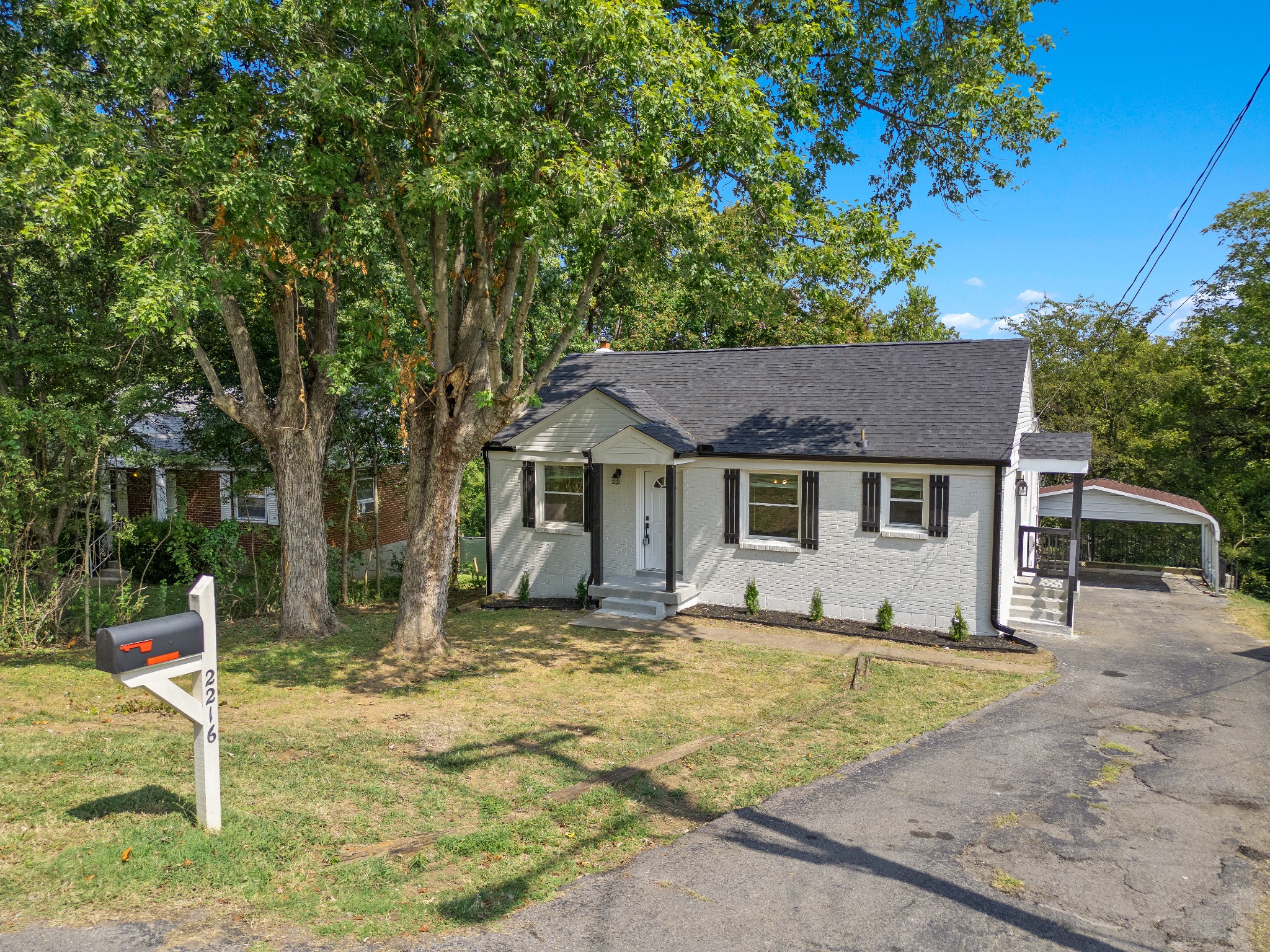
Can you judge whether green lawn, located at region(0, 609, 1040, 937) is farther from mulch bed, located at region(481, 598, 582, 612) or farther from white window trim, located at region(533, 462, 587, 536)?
white window trim, located at region(533, 462, 587, 536)

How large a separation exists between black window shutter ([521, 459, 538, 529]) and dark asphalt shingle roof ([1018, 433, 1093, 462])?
33.3 ft

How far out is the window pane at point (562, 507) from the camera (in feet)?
56.5

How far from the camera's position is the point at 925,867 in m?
5.76

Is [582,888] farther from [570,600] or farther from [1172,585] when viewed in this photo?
[1172,585]

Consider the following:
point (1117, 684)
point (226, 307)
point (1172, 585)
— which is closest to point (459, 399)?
point (226, 307)

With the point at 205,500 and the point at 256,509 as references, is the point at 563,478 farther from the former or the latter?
the point at 205,500

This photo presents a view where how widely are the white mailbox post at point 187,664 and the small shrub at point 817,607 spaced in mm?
11295

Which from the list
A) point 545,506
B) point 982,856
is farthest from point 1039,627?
point 545,506

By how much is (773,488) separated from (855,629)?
3117mm

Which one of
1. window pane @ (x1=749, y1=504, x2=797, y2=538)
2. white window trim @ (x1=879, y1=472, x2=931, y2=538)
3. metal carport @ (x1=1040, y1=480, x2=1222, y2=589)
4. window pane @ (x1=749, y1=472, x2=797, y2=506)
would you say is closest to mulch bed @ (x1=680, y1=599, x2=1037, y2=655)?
window pane @ (x1=749, y1=504, x2=797, y2=538)

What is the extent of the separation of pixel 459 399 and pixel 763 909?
847cm

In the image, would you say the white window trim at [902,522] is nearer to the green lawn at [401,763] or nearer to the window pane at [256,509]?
the green lawn at [401,763]

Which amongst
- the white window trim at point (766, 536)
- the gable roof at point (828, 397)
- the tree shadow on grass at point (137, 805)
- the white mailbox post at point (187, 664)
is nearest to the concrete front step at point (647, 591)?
the white window trim at point (766, 536)

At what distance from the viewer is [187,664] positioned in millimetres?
5363
